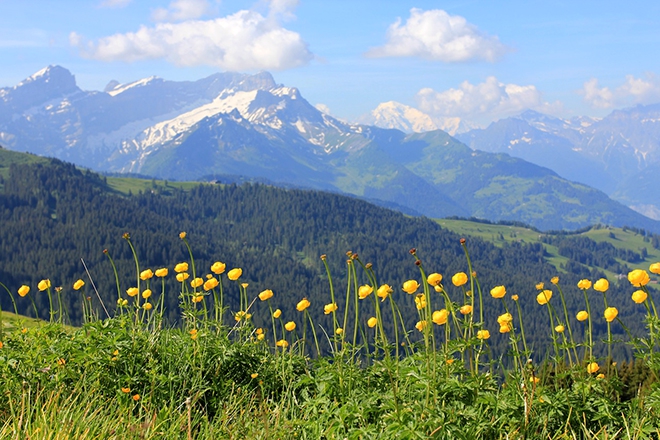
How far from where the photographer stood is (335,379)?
20.8 ft

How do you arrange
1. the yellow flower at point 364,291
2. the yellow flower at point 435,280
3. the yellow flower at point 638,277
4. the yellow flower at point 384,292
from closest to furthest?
the yellow flower at point 435,280
the yellow flower at point 638,277
the yellow flower at point 384,292
the yellow flower at point 364,291

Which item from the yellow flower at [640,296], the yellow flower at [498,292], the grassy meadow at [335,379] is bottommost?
the grassy meadow at [335,379]

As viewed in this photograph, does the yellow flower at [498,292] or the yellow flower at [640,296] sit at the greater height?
the yellow flower at [498,292]

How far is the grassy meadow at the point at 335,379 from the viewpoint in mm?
5371

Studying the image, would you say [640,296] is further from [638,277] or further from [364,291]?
[364,291]

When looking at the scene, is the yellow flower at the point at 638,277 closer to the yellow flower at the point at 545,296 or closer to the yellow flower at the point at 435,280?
the yellow flower at the point at 545,296

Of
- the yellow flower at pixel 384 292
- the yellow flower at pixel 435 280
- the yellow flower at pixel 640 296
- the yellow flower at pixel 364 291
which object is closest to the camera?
the yellow flower at pixel 435 280

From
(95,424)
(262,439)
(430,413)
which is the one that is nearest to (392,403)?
(430,413)

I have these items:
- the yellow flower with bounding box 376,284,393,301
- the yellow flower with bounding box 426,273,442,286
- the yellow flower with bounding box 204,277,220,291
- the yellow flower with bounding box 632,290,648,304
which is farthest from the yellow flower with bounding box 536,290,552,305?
the yellow flower with bounding box 204,277,220,291

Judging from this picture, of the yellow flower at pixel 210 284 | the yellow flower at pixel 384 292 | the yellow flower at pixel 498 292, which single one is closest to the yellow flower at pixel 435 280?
the yellow flower at pixel 384 292

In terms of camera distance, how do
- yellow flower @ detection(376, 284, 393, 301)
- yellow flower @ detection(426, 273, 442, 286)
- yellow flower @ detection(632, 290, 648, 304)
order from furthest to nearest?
yellow flower @ detection(632, 290, 648, 304) → yellow flower @ detection(376, 284, 393, 301) → yellow flower @ detection(426, 273, 442, 286)

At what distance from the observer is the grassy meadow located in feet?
17.6

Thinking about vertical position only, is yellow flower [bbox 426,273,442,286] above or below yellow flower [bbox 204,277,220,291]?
above

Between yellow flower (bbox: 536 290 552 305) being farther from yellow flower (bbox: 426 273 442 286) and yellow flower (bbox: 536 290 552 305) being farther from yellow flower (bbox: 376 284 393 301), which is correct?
yellow flower (bbox: 376 284 393 301)
